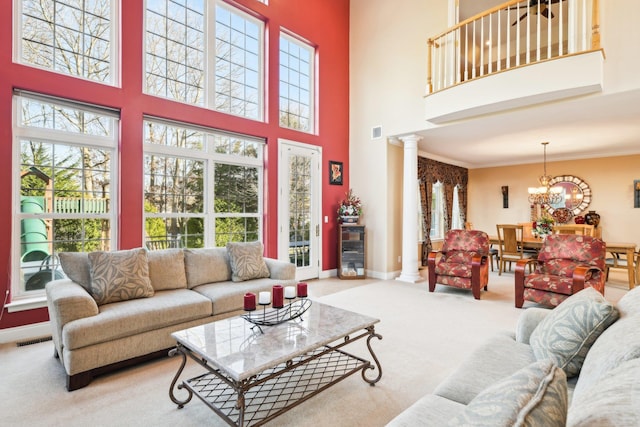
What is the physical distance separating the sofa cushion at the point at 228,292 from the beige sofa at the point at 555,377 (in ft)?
7.41

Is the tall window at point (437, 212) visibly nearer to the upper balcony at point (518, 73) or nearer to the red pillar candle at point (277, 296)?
the upper balcony at point (518, 73)

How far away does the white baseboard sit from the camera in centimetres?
317

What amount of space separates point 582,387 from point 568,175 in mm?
8600

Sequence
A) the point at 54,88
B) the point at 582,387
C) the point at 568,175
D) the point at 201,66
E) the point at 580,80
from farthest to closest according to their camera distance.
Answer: the point at 568,175
the point at 201,66
the point at 580,80
the point at 54,88
the point at 582,387

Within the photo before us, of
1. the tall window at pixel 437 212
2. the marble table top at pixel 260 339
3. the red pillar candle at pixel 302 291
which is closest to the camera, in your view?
the marble table top at pixel 260 339

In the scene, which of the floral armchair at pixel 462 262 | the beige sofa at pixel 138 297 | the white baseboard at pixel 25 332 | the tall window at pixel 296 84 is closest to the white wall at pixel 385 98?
the tall window at pixel 296 84

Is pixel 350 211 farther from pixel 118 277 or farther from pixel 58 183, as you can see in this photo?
pixel 58 183

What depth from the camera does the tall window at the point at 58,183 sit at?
11.1 feet

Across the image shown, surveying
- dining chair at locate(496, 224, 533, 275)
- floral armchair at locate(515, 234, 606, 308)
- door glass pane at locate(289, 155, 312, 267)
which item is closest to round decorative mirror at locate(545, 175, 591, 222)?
dining chair at locate(496, 224, 533, 275)

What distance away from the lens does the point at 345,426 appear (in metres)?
1.95

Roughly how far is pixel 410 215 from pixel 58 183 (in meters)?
5.13

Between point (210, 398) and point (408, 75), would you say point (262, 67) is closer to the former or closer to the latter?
point (408, 75)

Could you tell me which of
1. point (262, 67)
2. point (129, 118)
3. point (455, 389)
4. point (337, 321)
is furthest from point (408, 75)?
point (455, 389)

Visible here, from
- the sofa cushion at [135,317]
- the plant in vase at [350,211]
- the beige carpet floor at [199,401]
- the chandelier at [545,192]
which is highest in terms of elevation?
the chandelier at [545,192]
